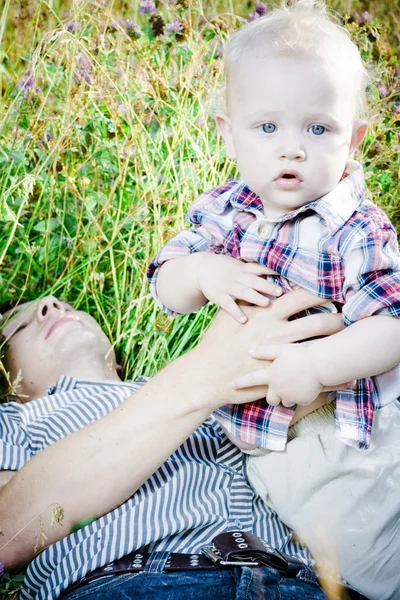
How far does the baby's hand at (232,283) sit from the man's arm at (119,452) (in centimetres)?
5

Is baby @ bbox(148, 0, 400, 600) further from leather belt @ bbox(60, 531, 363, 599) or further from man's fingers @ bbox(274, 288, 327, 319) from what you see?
leather belt @ bbox(60, 531, 363, 599)

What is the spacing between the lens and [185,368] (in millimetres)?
1971

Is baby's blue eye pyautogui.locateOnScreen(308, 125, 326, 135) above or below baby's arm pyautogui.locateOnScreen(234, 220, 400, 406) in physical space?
above

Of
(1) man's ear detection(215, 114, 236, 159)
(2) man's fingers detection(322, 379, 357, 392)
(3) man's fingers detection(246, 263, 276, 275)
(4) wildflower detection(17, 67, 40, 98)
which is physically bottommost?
(2) man's fingers detection(322, 379, 357, 392)

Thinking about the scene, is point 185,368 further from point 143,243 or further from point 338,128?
point 143,243

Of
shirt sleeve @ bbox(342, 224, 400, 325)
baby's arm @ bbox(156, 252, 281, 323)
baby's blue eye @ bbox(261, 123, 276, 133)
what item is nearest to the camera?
shirt sleeve @ bbox(342, 224, 400, 325)

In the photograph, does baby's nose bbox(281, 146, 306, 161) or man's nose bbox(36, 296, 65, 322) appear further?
man's nose bbox(36, 296, 65, 322)

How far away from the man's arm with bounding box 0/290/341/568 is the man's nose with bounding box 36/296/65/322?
821 mm

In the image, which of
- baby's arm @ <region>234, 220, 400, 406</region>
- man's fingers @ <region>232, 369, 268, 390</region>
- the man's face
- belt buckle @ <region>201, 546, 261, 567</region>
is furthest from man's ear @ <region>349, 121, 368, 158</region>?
the man's face

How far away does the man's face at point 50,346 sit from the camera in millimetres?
→ 2648

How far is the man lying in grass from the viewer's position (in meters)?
1.73

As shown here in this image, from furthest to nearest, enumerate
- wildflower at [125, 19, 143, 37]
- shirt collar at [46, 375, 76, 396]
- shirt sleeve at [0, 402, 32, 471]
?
wildflower at [125, 19, 143, 37]
shirt collar at [46, 375, 76, 396]
shirt sleeve at [0, 402, 32, 471]

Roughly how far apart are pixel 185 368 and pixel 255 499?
1.30 feet

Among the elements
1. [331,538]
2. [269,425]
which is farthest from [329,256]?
[331,538]
